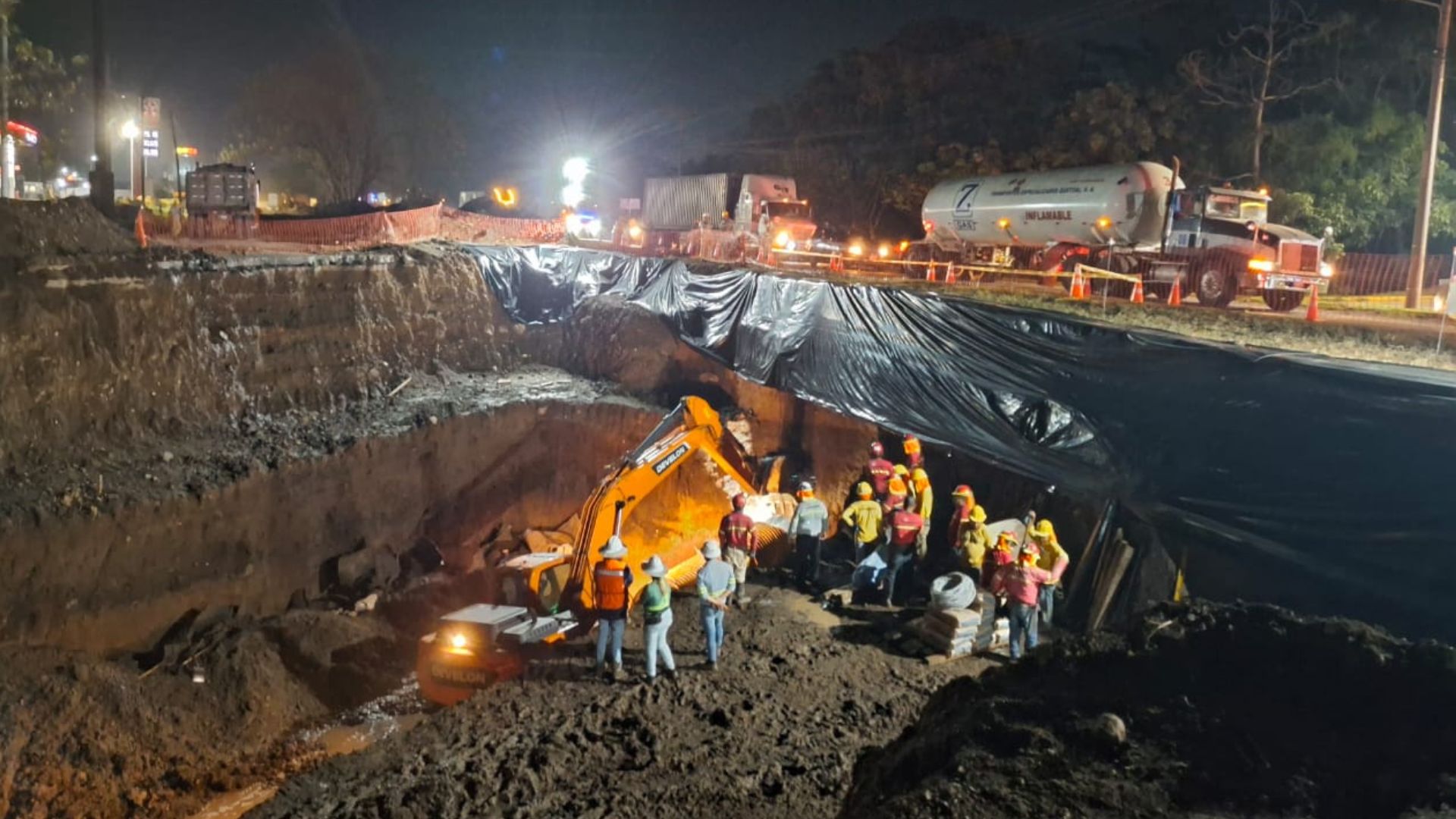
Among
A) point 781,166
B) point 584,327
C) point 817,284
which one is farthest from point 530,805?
point 781,166

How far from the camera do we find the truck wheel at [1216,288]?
16.7 m

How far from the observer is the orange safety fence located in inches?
856

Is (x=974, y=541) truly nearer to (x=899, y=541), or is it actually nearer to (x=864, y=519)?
(x=899, y=541)

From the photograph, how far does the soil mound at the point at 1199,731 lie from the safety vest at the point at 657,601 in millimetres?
4281

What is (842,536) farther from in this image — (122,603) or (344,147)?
(344,147)

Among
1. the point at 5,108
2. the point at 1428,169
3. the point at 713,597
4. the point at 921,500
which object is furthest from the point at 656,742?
the point at 5,108

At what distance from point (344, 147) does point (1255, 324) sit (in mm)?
40223

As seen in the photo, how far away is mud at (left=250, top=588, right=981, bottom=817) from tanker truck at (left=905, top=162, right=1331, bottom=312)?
1036 cm

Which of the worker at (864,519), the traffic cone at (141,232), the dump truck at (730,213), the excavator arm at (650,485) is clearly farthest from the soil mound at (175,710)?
the dump truck at (730,213)

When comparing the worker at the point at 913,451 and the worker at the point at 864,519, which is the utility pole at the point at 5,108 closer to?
the worker at the point at 864,519

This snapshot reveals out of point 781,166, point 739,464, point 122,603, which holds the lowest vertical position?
point 122,603

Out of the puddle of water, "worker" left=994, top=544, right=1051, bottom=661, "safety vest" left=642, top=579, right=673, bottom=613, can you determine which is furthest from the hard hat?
"worker" left=994, top=544, right=1051, bottom=661

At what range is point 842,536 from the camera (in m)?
14.8

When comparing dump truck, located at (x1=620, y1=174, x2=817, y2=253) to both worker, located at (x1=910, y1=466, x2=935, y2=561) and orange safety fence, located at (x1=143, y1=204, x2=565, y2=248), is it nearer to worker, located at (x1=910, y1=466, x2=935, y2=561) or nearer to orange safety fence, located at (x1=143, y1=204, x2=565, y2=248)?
orange safety fence, located at (x1=143, y1=204, x2=565, y2=248)
